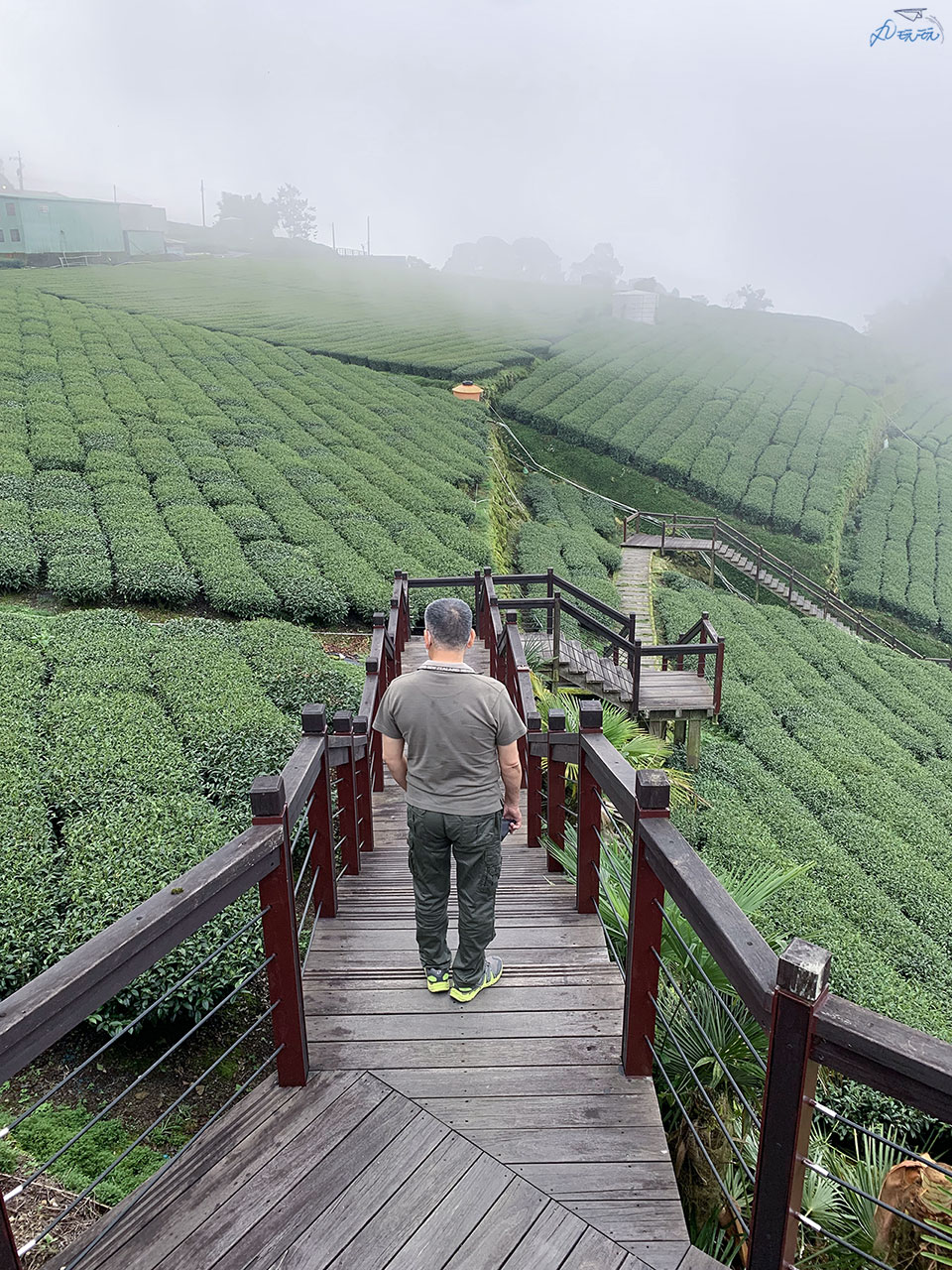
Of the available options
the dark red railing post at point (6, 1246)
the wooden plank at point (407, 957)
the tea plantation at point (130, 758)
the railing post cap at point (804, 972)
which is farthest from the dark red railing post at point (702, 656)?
the dark red railing post at point (6, 1246)

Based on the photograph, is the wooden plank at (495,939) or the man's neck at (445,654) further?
the wooden plank at (495,939)

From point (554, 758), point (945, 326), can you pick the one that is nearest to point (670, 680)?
point (554, 758)

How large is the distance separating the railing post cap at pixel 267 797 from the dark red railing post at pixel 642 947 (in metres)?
1.25

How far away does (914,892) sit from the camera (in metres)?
11.1

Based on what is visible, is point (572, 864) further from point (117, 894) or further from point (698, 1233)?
point (117, 894)

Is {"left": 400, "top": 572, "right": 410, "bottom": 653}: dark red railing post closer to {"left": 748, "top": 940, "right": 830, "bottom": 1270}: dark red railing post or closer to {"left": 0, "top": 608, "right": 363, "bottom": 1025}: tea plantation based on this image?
{"left": 0, "top": 608, "right": 363, "bottom": 1025}: tea plantation

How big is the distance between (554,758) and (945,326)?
105 metres

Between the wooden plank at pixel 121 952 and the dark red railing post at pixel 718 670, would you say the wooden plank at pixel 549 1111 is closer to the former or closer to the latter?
the wooden plank at pixel 121 952

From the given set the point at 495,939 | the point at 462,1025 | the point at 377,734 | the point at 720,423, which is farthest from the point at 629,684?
the point at 720,423

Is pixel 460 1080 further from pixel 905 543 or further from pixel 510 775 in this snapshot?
pixel 905 543

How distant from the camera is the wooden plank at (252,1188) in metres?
2.52

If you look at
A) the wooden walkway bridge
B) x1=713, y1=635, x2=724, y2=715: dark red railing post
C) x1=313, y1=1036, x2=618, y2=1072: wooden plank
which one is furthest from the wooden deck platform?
x1=313, y1=1036, x2=618, y2=1072: wooden plank

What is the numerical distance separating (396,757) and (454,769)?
0.29 m

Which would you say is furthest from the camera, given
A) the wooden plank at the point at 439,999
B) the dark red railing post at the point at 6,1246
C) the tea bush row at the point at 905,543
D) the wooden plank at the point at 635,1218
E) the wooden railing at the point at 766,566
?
the tea bush row at the point at 905,543
